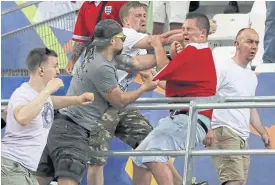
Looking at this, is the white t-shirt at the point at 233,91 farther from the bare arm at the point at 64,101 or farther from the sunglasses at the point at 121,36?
the bare arm at the point at 64,101

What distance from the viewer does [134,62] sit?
8.45m

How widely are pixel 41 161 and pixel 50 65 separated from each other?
0.85m

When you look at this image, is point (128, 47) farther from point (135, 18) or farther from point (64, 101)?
point (64, 101)

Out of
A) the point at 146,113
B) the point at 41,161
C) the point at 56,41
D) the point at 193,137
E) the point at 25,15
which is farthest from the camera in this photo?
the point at 25,15

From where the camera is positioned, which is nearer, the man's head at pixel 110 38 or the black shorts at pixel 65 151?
the black shorts at pixel 65 151

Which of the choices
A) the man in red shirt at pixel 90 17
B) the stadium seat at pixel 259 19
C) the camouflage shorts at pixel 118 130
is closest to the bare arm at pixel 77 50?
the man in red shirt at pixel 90 17

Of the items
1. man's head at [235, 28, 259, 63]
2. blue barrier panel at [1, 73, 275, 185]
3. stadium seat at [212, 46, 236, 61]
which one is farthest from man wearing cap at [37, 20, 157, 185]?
stadium seat at [212, 46, 236, 61]

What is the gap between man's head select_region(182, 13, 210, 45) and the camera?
841 cm

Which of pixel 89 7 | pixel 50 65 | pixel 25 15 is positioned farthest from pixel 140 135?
pixel 25 15

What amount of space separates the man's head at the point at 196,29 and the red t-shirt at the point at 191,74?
0.46 ft

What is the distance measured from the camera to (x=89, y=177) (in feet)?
28.6

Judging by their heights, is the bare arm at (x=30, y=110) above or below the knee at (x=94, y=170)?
above

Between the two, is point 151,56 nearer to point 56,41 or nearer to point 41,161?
point 41,161

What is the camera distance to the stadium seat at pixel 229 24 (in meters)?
11.9
